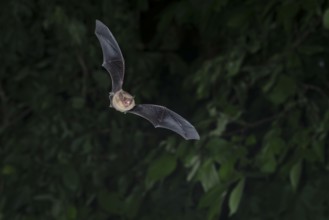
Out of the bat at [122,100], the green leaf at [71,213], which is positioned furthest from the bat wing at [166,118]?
the green leaf at [71,213]

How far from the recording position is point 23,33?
7.69 feet

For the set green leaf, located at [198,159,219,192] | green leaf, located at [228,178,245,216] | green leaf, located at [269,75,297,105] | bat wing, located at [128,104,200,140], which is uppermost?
bat wing, located at [128,104,200,140]

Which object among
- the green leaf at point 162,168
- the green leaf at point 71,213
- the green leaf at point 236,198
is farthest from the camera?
the green leaf at point 71,213

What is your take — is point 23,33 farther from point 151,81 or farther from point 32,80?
point 151,81

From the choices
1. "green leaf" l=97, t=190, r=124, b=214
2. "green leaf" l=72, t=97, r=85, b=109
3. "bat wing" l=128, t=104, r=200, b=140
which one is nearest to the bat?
"bat wing" l=128, t=104, r=200, b=140

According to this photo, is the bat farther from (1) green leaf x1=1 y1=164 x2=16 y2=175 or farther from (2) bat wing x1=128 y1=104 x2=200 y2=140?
(1) green leaf x1=1 y1=164 x2=16 y2=175

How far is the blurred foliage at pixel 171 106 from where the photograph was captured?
5.74 feet

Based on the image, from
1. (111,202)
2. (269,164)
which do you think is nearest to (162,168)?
(269,164)

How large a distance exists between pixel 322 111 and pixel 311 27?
0.69 ft

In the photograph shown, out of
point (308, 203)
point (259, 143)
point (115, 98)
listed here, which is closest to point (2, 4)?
point (259, 143)

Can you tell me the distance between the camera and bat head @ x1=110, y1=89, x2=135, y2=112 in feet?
1.63

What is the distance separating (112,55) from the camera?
56 cm

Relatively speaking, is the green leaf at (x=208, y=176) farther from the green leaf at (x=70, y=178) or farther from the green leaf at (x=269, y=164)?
the green leaf at (x=70, y=178)

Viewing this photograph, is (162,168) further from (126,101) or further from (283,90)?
(126,101)
